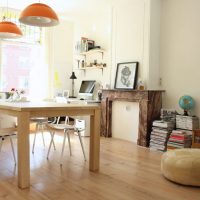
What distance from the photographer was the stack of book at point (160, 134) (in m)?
4.33

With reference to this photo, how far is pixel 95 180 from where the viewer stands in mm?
2898

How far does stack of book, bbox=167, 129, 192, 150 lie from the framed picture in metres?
1.23

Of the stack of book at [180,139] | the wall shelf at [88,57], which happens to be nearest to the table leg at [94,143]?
the stack of book at [180,139]

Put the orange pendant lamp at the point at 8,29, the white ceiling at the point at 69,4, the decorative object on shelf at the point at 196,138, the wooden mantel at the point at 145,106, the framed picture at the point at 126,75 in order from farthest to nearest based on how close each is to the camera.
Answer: the white ceiling at the point at 69,4
the framed picture at the point at 126,75
the wooden mantel at the point at 145,106
the decorative object on shelf at the point at 196,138
the orange pendant lamp at the point at 8,29

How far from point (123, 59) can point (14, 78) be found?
2.64 m

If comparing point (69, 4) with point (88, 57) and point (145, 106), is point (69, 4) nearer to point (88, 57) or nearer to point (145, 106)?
point (88, 57)

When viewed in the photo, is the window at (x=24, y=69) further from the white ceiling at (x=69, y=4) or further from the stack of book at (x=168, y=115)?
the stack of book at (x=168, y=115)

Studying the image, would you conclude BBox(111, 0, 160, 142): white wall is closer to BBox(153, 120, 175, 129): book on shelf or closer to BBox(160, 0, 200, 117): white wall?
BBox(160, 0, 200, 117): white wall

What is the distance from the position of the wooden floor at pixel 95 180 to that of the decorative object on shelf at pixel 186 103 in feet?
2.85

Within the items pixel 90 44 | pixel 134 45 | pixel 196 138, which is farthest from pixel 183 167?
pixel 90 44

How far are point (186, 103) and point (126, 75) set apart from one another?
4.50 ft

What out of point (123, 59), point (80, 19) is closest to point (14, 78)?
point (80, 19)

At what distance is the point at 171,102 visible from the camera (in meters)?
4.66

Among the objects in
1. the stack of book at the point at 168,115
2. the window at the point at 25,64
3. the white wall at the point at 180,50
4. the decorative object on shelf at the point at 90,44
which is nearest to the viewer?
the white wall at the point at 180,50
